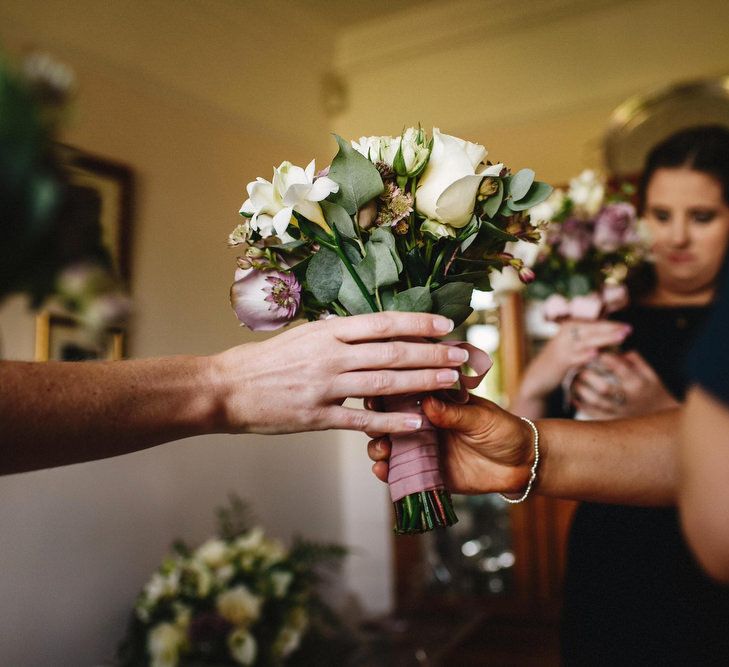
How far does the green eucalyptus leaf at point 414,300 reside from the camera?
101 cm

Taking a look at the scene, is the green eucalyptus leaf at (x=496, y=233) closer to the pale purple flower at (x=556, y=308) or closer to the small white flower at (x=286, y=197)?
the small white flower at (x=286, y=197)

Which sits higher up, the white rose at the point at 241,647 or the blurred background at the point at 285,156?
the blurred background at the point at 285,156

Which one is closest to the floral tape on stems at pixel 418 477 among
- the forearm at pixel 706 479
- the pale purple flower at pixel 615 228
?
the forearm at pixel 706 479

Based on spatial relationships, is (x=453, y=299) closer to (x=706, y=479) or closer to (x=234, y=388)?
(x=234, y=388)

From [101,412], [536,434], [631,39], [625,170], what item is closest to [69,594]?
[101,412]

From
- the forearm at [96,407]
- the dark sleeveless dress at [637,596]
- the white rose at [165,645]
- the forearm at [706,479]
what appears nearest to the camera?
the forearm at [706,479]

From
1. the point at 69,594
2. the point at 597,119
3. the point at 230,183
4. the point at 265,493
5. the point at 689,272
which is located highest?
the point at 597,119

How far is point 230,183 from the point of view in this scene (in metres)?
3.06

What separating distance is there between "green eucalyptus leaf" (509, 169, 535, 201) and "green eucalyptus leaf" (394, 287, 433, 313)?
202 millimetres

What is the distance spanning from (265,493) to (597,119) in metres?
2.42

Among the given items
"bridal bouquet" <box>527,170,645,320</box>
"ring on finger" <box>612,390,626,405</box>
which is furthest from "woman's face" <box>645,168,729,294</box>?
"ring on finger" <box>612,390,626,405</box>

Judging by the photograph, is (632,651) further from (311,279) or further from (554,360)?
(311,279)

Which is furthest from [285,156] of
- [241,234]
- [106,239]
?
[241,234]

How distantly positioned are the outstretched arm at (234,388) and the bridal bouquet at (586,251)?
0.86m
